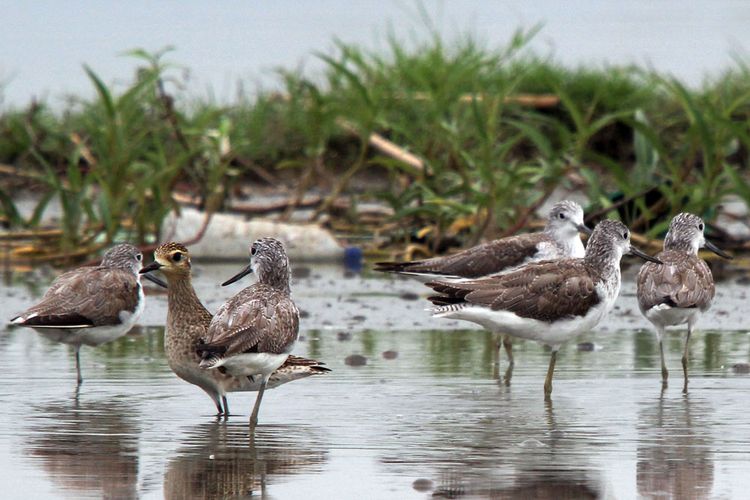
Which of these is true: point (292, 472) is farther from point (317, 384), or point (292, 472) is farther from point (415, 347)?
point (415, 347)

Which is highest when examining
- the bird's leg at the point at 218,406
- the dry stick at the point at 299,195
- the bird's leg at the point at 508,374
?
the dry stick at the point at 299,195

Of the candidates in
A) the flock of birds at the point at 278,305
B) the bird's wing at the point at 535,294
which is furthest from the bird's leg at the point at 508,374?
the bird's wing at the point at 535,294

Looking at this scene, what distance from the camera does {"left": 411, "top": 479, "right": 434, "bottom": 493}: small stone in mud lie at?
625 cm

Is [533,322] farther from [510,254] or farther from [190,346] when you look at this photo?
[190,346]

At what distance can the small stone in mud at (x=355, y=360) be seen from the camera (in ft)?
32.2

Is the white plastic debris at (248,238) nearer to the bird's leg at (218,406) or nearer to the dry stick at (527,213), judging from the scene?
the dry stick at (527,213)

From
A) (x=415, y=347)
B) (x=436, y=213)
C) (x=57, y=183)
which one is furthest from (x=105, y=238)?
(x=415, y=347)

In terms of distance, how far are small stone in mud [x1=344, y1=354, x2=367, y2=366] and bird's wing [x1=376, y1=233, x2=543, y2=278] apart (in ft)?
3.96

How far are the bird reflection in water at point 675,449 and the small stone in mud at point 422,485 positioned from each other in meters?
0.87

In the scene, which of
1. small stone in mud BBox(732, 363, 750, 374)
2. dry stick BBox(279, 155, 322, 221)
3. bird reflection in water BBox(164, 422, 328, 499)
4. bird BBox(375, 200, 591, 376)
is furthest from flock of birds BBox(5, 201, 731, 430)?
dry stick BBox(279, 155, 322, 221)

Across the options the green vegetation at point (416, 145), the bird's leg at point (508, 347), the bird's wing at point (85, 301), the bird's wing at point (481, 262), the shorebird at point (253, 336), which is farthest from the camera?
the green vegetation at point (416, 145)

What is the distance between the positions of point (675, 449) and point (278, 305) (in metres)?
2.37

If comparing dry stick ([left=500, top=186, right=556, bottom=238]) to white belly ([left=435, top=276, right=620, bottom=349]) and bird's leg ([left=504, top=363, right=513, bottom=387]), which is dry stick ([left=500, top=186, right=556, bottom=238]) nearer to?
bird's leg ([left=504, top=363, right=513, bottom=387])

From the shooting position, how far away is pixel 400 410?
27.0ft
